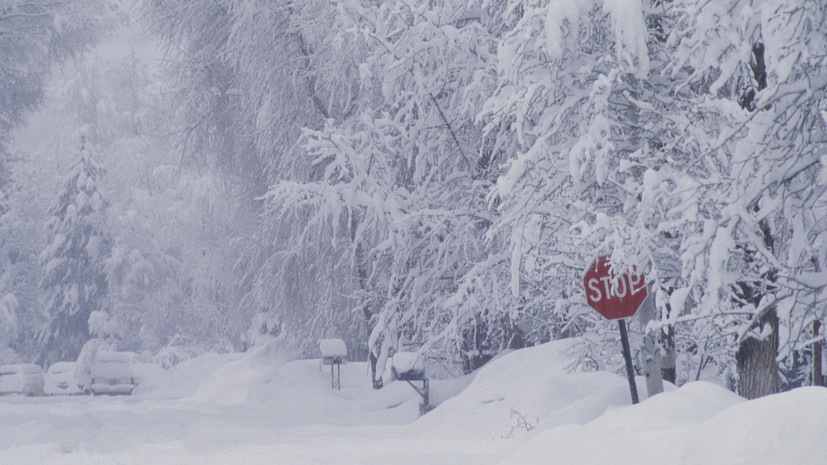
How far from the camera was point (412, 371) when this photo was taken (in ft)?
45.7

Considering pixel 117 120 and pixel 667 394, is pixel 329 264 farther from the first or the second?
pixel 117 120

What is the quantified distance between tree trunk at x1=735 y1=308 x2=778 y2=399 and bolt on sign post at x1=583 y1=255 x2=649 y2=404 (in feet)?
4.45

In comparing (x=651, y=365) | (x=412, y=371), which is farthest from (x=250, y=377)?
(x=651, y=365)

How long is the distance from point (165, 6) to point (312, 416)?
928 cm

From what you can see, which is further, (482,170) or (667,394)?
(482,170)

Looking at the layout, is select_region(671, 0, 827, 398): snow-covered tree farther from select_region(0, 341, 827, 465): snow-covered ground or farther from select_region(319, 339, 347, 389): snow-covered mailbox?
select_region(319, 339, 347, 389): snow-covered mailbox

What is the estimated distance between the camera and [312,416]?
53.1ft

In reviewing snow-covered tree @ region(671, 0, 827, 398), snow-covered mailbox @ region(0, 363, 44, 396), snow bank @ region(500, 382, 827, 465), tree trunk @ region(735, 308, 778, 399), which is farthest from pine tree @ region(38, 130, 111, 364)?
snow bank @ region(500, 382, 827, 465)

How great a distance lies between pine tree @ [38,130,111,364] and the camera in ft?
121

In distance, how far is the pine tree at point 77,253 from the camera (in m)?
36.9

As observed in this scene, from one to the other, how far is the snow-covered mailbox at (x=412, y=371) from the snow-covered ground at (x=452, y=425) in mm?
245

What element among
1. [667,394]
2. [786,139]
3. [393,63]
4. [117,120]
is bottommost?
Answer: [667,394]

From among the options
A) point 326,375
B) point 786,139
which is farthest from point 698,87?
point 326,375

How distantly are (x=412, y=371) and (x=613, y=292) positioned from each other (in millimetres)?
6725
